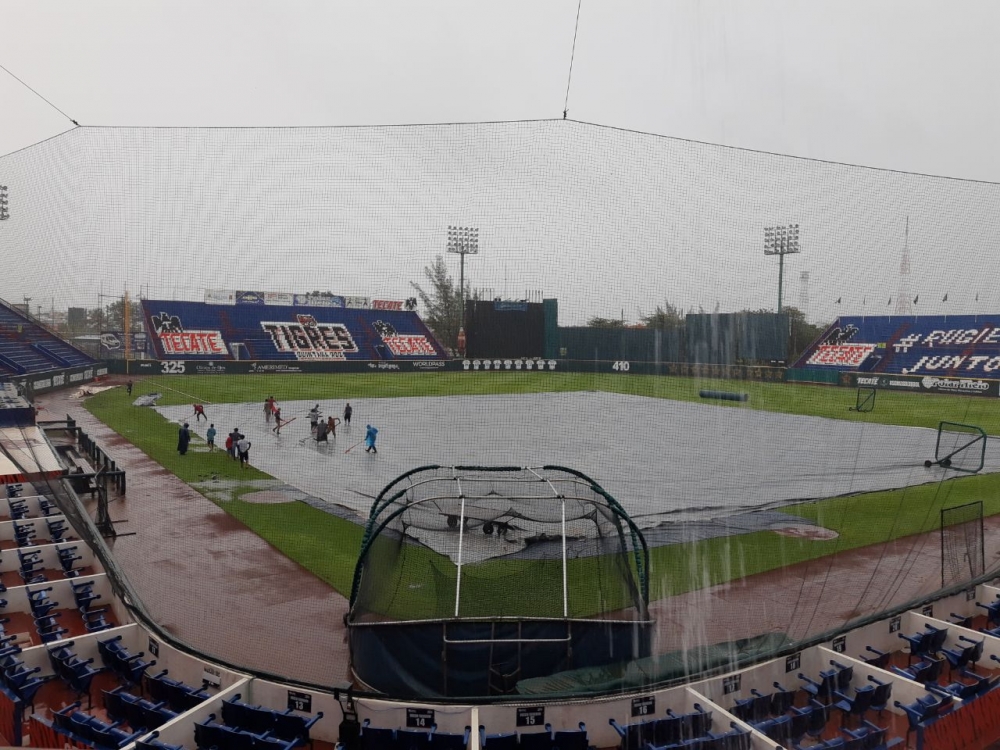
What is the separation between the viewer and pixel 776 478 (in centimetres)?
1373

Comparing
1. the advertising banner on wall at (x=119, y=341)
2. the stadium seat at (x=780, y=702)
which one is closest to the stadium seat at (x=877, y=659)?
the stadium seat at (x=780, y=702)

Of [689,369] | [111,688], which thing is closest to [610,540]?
[111,688]

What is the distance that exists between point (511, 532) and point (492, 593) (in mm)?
1312

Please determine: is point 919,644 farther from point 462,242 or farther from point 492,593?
point 462,242

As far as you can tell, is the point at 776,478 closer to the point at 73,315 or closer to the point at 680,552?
the point at 680,552

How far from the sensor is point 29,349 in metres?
17.8

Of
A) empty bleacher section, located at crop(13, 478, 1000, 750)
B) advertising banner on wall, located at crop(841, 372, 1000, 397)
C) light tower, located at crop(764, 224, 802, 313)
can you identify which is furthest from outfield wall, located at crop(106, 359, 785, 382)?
advertising banner on wall, located at crop(841, 372, 1000, 397)

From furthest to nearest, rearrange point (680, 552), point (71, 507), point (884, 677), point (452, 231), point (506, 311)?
point (680, 552) < point (71, 507) < point (506, 311) < point (452, 231) < point (884, 677)

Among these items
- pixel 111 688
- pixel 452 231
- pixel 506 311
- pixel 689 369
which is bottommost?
pixel 111 688

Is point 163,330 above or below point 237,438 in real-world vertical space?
above

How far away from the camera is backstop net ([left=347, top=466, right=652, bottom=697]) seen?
5156 millimetres

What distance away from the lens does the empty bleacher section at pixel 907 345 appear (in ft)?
36.2

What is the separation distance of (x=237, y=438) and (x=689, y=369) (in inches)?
355

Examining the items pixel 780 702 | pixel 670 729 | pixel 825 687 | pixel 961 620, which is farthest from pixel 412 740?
pixel 961 620
